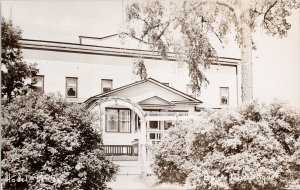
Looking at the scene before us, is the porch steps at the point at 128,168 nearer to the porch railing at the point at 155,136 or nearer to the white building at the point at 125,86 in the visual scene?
the white building at the point at 125,86

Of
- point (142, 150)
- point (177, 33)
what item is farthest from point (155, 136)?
point (177, 33)

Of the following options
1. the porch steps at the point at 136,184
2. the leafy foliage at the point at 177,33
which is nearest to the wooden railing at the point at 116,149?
the porch steps at the point at 136,184

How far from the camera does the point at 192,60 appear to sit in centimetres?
732

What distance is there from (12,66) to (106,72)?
4.26ft

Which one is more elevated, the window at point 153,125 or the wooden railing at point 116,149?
the window at point 153,125

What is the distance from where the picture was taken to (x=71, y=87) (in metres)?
6.19

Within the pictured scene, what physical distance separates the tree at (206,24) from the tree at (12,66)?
1.93 m

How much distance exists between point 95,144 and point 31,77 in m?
1.26

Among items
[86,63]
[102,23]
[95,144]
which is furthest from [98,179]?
[102,23]

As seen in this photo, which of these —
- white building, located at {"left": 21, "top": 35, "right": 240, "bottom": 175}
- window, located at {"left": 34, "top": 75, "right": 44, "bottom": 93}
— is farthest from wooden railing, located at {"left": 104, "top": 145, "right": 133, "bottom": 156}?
window, located at {"left": 34, "top": 75, "right": 44, "bottom": 93}

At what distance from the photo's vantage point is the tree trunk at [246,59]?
23.2ft

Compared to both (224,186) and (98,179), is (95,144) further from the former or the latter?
(224,186)

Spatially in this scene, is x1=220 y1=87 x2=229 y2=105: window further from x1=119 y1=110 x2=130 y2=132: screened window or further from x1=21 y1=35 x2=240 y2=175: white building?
x1=119 y1=110 x2=130 y2=132: screened window

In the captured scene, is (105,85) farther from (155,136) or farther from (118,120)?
(155,136)
